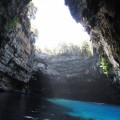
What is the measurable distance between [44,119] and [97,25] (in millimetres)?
7822

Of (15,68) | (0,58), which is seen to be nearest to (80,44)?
(15,68)

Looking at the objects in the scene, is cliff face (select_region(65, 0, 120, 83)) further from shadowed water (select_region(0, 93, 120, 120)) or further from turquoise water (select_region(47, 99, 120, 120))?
turquoise water (select_region(47, 99, 120, 120))

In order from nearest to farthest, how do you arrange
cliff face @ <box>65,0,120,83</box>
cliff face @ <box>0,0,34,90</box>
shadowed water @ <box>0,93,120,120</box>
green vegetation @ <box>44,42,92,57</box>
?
cliff face @ <box>65,0,120,83</box>
shadowed water @ <box>0,93,120,120</box>
cliff face @ <box>0,0,34,90</box>
green vegetation @ <box>44,42,92,57</box>

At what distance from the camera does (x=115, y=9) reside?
497 inches

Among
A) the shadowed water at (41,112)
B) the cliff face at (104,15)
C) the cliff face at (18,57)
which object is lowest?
the shadowed water at (41,112)

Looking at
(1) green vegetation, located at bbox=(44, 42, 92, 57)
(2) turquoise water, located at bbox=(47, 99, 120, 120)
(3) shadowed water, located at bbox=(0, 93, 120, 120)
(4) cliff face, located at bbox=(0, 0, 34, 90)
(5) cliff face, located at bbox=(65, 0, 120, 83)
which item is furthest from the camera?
(1) green vegetation, located at bbox=(44, 42, 92, 57)

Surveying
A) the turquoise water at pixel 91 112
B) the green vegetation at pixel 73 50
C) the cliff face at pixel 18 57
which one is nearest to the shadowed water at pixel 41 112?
the turquoise water at pixel 91 112

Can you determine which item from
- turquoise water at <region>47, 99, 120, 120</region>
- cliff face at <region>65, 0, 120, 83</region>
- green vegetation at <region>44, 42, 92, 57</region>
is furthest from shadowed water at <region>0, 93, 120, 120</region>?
green vegetation at <region>44, 42, 92, 57</region>

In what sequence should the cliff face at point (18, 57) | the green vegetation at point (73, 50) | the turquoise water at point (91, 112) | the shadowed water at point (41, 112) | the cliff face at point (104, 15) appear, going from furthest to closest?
the green vegetation at point (73, 50) → the cliff face at point (18, 57) → the turquoise water at point (91, 112) → the shadowed water at point (41, 112) → the cliff face at point (104, 15)

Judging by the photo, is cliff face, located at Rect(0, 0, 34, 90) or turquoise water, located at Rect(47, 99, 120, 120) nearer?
turquoise water, located at Rect(47, 99, 120, 120)

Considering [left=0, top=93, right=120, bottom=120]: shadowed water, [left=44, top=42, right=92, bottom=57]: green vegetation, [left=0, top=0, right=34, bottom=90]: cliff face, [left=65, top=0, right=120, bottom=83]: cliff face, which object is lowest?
[left=0, top=93, right=120, bottom=120]: shadowed water

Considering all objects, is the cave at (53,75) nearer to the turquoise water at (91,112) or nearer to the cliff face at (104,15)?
the turquoise water at (91,112)

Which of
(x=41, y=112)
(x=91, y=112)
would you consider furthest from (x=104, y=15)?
(x=91, y=112)

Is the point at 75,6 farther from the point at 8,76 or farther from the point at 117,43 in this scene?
the point at 8,76
